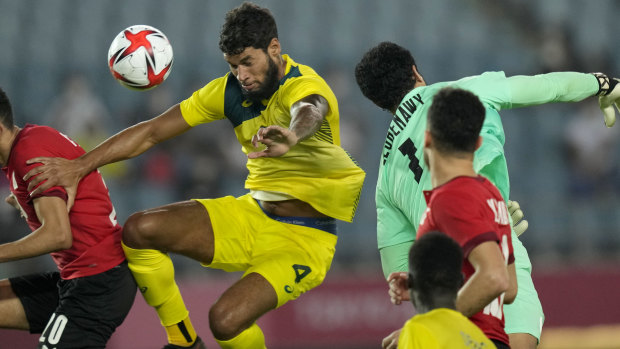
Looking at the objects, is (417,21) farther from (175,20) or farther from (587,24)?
(175,20)

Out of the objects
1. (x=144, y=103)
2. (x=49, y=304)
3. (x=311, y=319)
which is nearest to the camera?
(x=49, y=304)

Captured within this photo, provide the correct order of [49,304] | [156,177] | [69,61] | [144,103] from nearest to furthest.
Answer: [49,304] → [156,177] → [144,103] → [69,61]

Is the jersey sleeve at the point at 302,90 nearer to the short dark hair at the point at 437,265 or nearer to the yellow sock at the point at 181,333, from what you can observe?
the yellow sock at the point at 181,333

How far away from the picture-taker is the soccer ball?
17.3 ft

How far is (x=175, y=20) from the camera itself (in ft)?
41.6

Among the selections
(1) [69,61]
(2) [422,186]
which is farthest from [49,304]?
(1) [69,61]

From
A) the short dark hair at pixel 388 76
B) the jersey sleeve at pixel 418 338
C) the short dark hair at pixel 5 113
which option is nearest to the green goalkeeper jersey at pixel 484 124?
→ the short dark hair at pixel 388 76

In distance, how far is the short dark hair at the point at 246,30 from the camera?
4.90m

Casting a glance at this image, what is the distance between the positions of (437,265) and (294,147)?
2.10m

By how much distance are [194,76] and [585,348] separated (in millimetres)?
5863

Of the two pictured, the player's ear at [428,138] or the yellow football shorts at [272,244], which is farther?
the yellow football shorts at [272,244]

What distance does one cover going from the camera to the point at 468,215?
3.36 metres

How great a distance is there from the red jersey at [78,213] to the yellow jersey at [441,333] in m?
2.31

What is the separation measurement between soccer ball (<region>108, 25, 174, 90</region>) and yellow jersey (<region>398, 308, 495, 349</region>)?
2.80 meters
